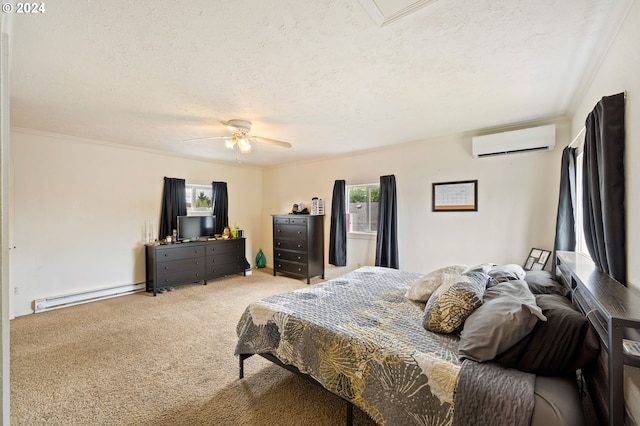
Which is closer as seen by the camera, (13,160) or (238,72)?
(238,72)

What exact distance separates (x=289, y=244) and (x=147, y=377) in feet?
10.9

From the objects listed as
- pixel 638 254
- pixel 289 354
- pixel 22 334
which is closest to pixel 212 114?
pixel 289 354

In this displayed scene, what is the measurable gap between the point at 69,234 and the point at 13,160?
1126mm

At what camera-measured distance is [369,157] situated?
4.73 m

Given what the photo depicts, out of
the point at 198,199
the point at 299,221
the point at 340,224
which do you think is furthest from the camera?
the point at 198,199

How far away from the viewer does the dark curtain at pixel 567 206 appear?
274 cm

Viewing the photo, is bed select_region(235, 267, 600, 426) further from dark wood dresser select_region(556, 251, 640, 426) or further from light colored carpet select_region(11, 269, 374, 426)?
light colored carpet select_region(11, 269, 374, 426)

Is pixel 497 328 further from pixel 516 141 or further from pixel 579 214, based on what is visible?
pixel 516 141

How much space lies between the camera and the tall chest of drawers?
5.12 meters

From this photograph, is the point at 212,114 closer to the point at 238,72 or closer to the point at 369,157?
the point at 238,72

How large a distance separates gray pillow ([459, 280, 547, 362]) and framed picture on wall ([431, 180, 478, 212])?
2434mm

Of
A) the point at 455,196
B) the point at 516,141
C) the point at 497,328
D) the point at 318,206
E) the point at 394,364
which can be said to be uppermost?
the point at 516,141

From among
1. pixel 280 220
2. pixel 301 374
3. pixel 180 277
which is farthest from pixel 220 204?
pixel 301 374

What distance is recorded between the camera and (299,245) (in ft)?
17.1
